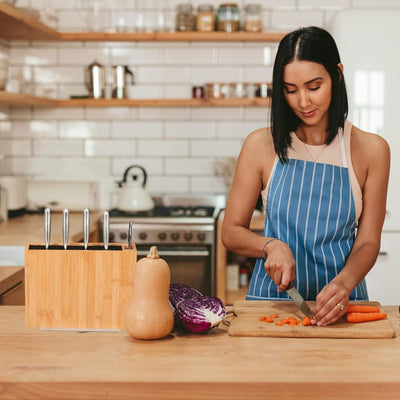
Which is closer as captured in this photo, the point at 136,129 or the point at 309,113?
the point at 309,113

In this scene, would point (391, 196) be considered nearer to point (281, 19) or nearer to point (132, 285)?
point (281, 19)

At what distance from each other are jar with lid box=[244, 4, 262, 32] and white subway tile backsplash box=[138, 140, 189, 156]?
2.95 ft

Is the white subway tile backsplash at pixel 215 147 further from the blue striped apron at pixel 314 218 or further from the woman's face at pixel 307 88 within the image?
the woman's face at pixel 307 88

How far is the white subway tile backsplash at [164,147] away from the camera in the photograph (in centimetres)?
419

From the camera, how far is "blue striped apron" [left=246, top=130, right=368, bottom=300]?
6.20 feet

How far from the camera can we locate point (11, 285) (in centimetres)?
220

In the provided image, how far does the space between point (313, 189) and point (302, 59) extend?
1.42ft

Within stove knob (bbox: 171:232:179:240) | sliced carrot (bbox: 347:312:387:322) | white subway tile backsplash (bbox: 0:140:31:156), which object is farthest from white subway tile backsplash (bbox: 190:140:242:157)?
sliced carrot (bbox: 347:312:387:322)

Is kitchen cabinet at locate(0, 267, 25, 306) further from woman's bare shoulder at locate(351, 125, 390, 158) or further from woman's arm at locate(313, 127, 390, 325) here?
woman's bare shoulder at locate(351, 125, 390, 158)

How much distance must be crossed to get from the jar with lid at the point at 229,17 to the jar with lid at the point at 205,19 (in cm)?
7

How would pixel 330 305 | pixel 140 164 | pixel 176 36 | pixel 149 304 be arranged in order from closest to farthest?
pixel 149 304 < pixel 330 305 < pixel 176 36 < pixel 140 164

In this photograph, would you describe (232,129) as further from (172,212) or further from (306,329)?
(306,329)

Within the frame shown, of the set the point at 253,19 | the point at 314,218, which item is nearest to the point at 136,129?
the point at 253,19

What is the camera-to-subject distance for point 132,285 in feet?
4.71
